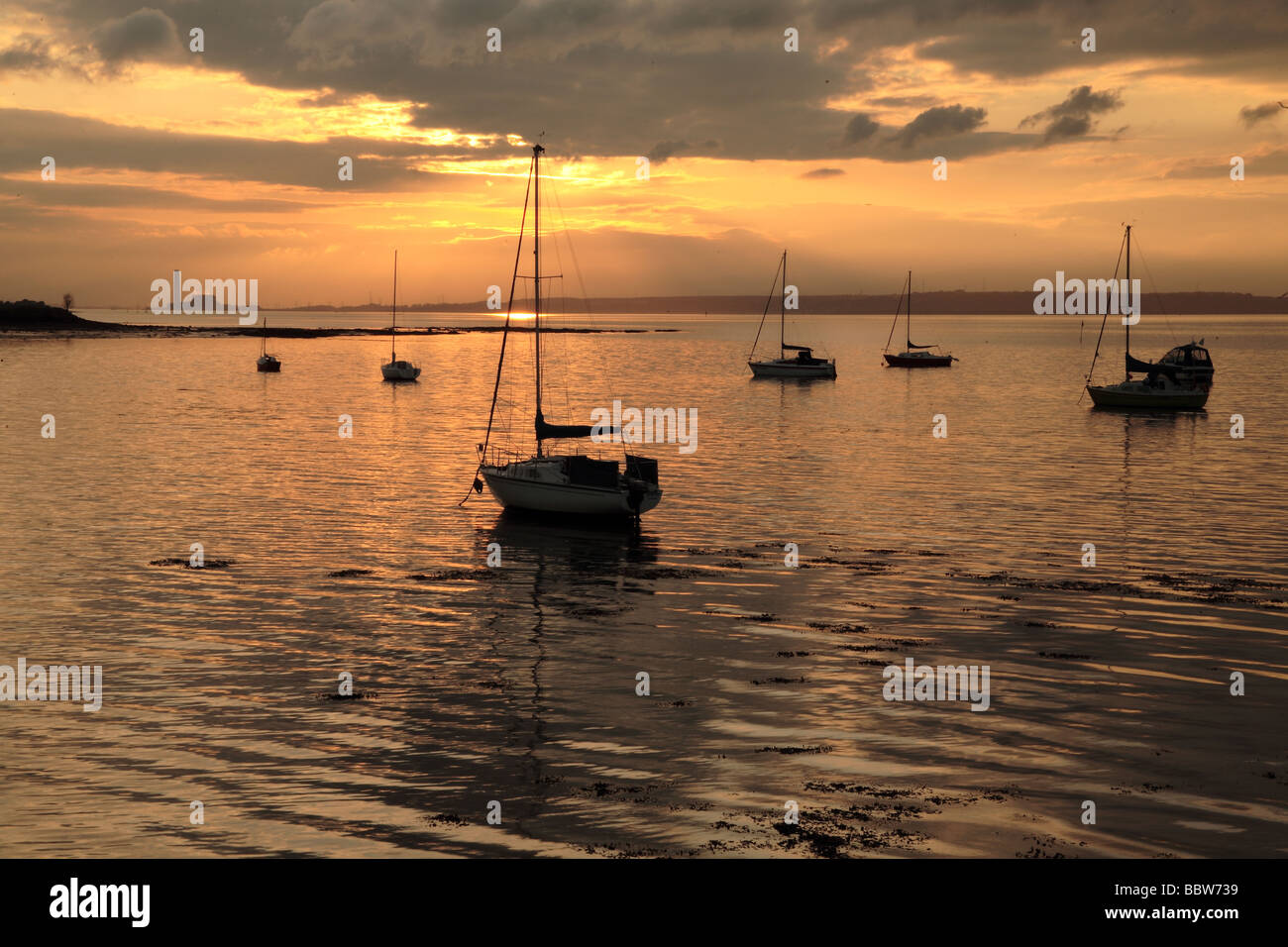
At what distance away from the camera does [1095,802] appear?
16.1 m

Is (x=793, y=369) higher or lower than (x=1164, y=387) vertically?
higher

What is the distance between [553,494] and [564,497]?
48 centimetres

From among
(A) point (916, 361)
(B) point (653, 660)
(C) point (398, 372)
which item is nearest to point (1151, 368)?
(A) point (916, 361)

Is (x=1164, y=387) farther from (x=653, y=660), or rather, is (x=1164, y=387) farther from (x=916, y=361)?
(x=916, y=361)

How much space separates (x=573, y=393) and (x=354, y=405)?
26458 mm

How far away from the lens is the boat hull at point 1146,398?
90.7 m

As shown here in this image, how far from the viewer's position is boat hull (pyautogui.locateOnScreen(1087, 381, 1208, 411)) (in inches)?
3570

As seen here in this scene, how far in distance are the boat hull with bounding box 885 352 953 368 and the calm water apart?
114 meters

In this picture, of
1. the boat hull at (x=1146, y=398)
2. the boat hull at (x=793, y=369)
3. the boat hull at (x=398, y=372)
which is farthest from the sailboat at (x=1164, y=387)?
the boat hull at (x=398, y=372)

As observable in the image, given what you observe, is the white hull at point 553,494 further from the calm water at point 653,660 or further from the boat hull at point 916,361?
the boat hull at point 916,361

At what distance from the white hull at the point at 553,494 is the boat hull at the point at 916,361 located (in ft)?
448

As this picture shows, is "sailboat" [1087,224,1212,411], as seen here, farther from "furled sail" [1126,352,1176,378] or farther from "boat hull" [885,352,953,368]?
"boat hull" [885,352,953,368]

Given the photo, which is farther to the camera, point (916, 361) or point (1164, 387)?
point (916, 361)

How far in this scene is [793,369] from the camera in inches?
5630
